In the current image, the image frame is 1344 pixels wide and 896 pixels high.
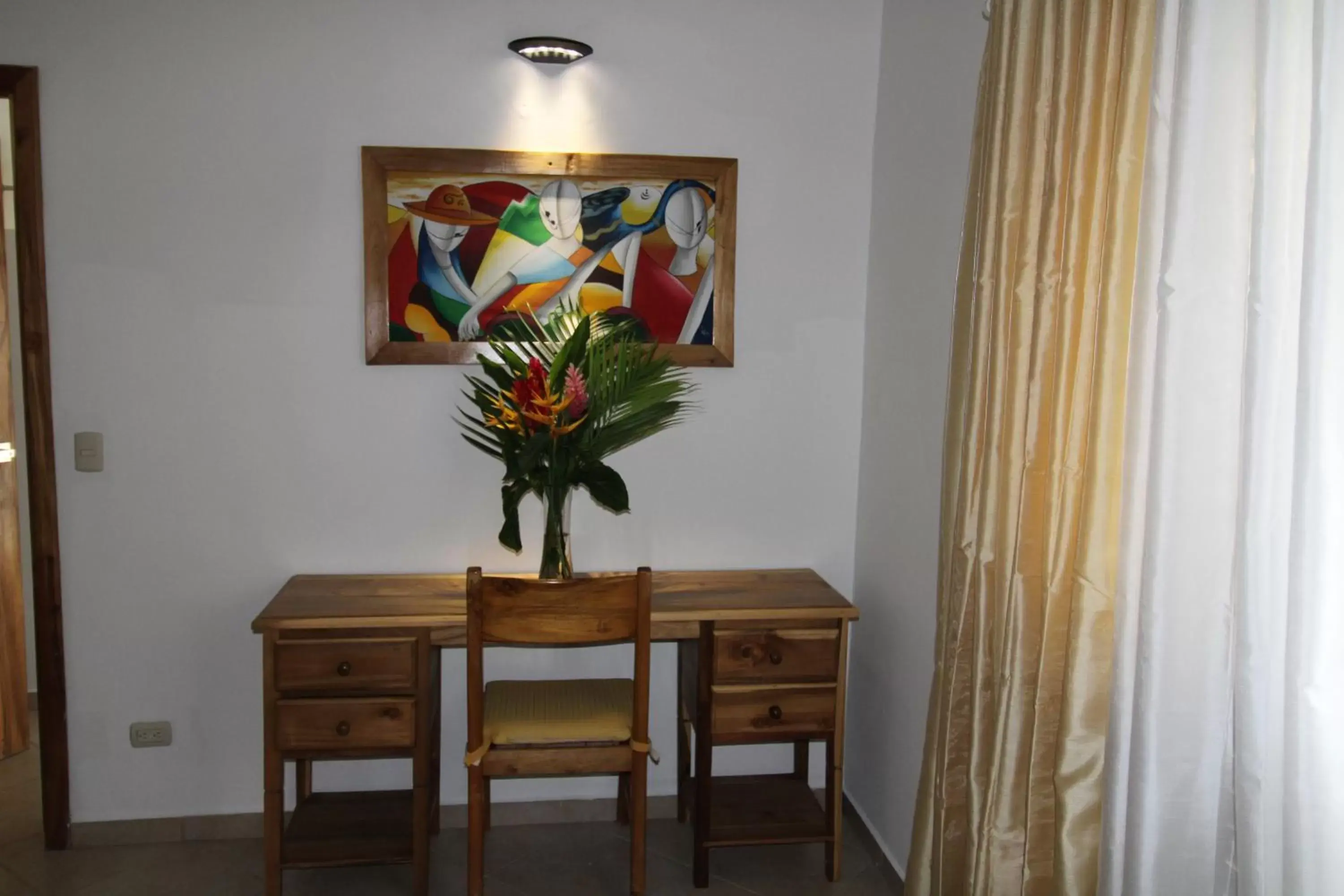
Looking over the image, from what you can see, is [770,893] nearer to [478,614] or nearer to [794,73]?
[478,614]

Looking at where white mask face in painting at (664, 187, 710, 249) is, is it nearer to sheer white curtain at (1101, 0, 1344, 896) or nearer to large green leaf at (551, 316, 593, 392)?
large green leaf at (551, 316, 593, 392)

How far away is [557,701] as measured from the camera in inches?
103

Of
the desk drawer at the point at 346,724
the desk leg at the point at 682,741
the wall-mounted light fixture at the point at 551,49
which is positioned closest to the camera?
the desk drawer at the point at 346,724

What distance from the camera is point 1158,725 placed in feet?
5.05

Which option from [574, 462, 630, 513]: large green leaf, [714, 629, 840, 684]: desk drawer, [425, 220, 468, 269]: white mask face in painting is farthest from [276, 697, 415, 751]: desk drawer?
[425, 220, 468, 269]: white mask face in painting

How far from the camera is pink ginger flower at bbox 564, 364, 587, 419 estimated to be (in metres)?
2.47

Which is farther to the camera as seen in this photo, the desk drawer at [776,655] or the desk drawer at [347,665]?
the desk drawer at [776,655]

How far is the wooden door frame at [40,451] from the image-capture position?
2697 millimetres

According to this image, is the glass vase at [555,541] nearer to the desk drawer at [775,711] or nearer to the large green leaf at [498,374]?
the large green leaf at [498,374]

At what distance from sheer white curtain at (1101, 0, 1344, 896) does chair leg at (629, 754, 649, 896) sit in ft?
3.73

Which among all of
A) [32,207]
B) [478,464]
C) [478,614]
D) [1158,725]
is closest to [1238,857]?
[1158,725]

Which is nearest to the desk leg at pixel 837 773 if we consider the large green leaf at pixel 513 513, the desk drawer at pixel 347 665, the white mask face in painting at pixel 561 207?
the large green leaf at pixel 513 513

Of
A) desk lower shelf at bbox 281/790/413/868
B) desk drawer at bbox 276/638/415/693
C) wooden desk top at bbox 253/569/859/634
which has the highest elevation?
wooden desk top at bbox 253/569/859/634

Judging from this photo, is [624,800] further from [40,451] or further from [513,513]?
[40,451]
